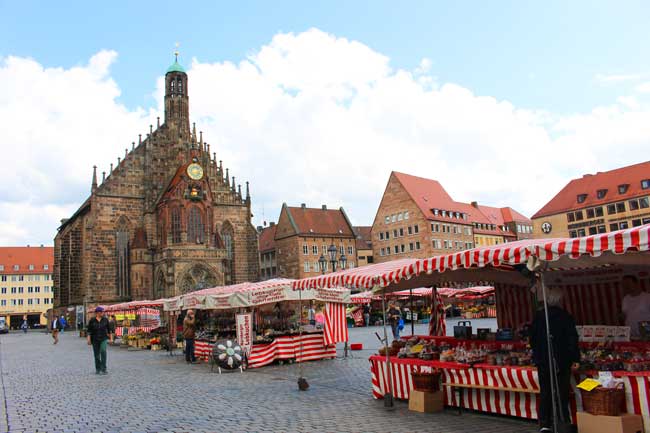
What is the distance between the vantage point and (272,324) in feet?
65.9

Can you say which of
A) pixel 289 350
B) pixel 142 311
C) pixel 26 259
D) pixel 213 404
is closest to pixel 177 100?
pixel 142 311

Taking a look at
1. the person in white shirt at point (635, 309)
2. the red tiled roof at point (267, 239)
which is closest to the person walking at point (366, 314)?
the person in white shirt at point (635, 309)

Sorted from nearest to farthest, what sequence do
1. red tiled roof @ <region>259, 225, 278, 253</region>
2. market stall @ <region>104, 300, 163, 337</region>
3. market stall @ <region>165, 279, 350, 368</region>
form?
market stall @ <region>165, 279, 350, 368</region>
market stall @ <region>104, 300, 163, 337</region>
red tiled roof @ <region>259, 225, 278, 253</region>

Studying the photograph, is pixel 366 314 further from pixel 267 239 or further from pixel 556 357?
pixel 267 239

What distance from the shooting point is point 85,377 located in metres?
15.7

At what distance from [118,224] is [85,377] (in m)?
35.5

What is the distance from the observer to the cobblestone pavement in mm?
8383

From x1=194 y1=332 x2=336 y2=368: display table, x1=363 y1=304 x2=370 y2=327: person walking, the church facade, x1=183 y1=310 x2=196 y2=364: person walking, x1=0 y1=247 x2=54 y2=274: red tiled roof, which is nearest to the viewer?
x1=194 y1=332 x2=336 y2=368: display table

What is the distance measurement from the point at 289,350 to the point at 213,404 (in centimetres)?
753

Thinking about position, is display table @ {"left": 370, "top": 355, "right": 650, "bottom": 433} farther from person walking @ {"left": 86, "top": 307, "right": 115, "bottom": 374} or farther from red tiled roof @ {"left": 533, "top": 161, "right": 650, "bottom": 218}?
red tiled roof @ {"left": 533, "top": 161, "right": 650, "bottom": 218}

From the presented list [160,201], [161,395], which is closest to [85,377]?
[161,395]

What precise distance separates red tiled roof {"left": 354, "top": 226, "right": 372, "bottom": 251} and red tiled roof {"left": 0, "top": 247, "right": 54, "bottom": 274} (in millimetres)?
53274

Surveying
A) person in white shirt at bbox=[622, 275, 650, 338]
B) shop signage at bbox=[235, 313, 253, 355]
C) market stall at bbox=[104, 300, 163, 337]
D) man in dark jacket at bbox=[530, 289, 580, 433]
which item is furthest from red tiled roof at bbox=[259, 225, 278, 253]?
man in dark jacket at bbox=[530, 289, 580, 433]

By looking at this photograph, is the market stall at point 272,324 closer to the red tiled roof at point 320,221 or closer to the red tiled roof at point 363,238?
the red tiled roof at point 320,221
